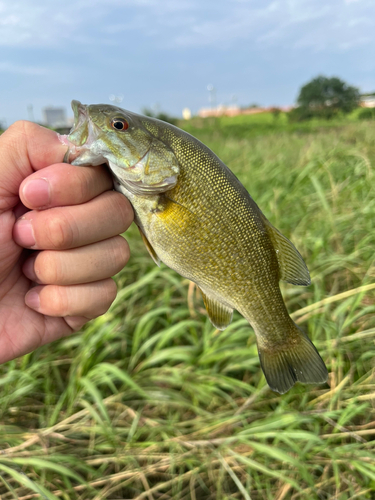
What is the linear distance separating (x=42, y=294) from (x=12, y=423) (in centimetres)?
137

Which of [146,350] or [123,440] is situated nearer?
[123,440]

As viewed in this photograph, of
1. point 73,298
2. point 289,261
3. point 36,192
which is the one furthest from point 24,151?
point 289,261

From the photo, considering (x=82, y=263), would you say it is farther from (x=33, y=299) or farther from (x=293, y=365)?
(x=293, y=365)

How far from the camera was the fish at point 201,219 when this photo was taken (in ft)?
3.29

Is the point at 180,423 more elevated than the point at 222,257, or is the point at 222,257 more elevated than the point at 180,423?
the point at 222,257

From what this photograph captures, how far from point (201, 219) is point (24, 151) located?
0.62m

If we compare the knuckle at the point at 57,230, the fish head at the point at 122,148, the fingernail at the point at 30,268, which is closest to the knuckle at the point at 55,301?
the fingernail at the point at 30,268

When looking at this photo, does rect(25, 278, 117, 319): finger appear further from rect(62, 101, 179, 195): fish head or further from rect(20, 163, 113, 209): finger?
rect(62, 101, 179, 195): fish head

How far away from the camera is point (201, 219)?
104 cm

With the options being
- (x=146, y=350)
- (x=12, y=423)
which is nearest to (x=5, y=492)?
(x=12, y=423)

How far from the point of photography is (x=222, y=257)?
1.08 metres

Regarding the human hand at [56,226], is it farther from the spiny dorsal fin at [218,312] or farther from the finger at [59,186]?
the spiny dorsal fin at [218,312]

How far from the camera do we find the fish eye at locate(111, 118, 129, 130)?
39.7 inches

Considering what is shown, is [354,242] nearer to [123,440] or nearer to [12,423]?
[123,440]
